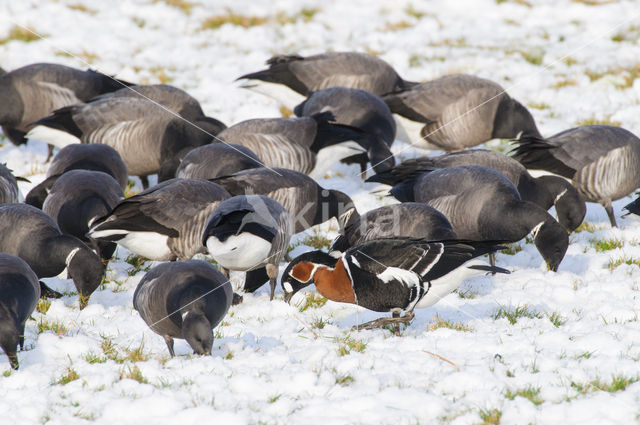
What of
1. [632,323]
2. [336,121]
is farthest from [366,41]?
[632,323]

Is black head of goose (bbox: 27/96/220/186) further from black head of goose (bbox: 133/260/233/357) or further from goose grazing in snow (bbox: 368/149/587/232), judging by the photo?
black head of goose (bbox: 133/260/233/357)

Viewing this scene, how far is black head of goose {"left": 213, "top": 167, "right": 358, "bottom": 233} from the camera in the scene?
816 cm

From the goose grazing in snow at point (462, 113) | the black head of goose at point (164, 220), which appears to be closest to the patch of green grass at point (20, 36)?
the goose grazing in snow at point (462, 113)

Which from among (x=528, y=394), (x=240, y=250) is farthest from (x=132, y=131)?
(x=528, y=394)

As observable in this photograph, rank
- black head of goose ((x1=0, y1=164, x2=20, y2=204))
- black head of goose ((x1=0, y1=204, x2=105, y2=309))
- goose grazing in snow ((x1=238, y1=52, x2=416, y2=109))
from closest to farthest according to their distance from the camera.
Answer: black head of goose ((x1=0, y1=204, x2=105, y2=309)) < black head of goose ((x1=0, y1=164, x2=20, y2=204)) < goose grazing in snow ((x1=238, y1=52, x2=416, y2=109))

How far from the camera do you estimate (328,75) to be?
12344 millimetres

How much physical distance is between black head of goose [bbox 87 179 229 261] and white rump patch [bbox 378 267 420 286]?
227 cm

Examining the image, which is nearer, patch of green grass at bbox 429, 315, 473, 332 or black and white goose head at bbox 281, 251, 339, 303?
patch of green grass at bbox 429, 315, 473, 332

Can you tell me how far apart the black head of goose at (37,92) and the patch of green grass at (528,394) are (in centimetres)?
877

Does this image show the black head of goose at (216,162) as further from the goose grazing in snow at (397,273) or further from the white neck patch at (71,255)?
the goose grazing in snow at (397,273)

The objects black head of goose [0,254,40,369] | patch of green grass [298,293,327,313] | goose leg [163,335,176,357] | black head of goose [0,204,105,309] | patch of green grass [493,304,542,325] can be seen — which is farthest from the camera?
patch of green grass [298,293,327,313]

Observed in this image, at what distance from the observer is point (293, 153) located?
10016 mm

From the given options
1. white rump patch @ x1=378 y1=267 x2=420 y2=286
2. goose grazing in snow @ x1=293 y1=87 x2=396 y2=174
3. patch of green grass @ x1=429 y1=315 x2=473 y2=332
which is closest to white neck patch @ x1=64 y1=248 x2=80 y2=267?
white rump patch @ x1=378 y1=267 x2=420 y2=286

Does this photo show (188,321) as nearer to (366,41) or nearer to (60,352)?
(60,352)
